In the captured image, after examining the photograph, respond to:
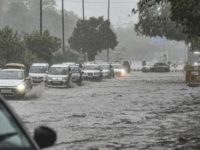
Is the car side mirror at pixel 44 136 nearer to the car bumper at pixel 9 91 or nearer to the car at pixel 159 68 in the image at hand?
the car bumper at pixel 9 91

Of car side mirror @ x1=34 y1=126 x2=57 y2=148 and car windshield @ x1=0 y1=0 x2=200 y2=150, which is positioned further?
car windshield @ x1=0 y1=0 x2=200 y2=150

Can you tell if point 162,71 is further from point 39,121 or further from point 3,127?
point 3,127

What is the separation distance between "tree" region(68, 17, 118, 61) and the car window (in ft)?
288

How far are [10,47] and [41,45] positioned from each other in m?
9.48

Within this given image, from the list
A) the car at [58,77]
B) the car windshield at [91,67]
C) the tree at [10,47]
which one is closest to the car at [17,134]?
the car at [58,77]

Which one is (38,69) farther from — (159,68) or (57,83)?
(159,68)

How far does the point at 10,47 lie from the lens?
5397 cm

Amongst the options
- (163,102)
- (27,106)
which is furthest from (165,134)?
(163,102)

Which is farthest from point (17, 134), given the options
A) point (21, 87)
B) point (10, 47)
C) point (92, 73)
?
point (92, 73)

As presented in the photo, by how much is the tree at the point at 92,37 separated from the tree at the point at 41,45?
95.4ft

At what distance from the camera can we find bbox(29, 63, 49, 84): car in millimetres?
47013

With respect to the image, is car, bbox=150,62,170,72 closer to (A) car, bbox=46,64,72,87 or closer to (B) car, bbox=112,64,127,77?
(B) car, bbox=112,64,127,77

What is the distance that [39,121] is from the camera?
66.9ft

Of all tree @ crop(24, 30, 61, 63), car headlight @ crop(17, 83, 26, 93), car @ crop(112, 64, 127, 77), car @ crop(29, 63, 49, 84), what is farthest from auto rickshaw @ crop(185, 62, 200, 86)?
car @ crop(112, 64, 127, 77)
